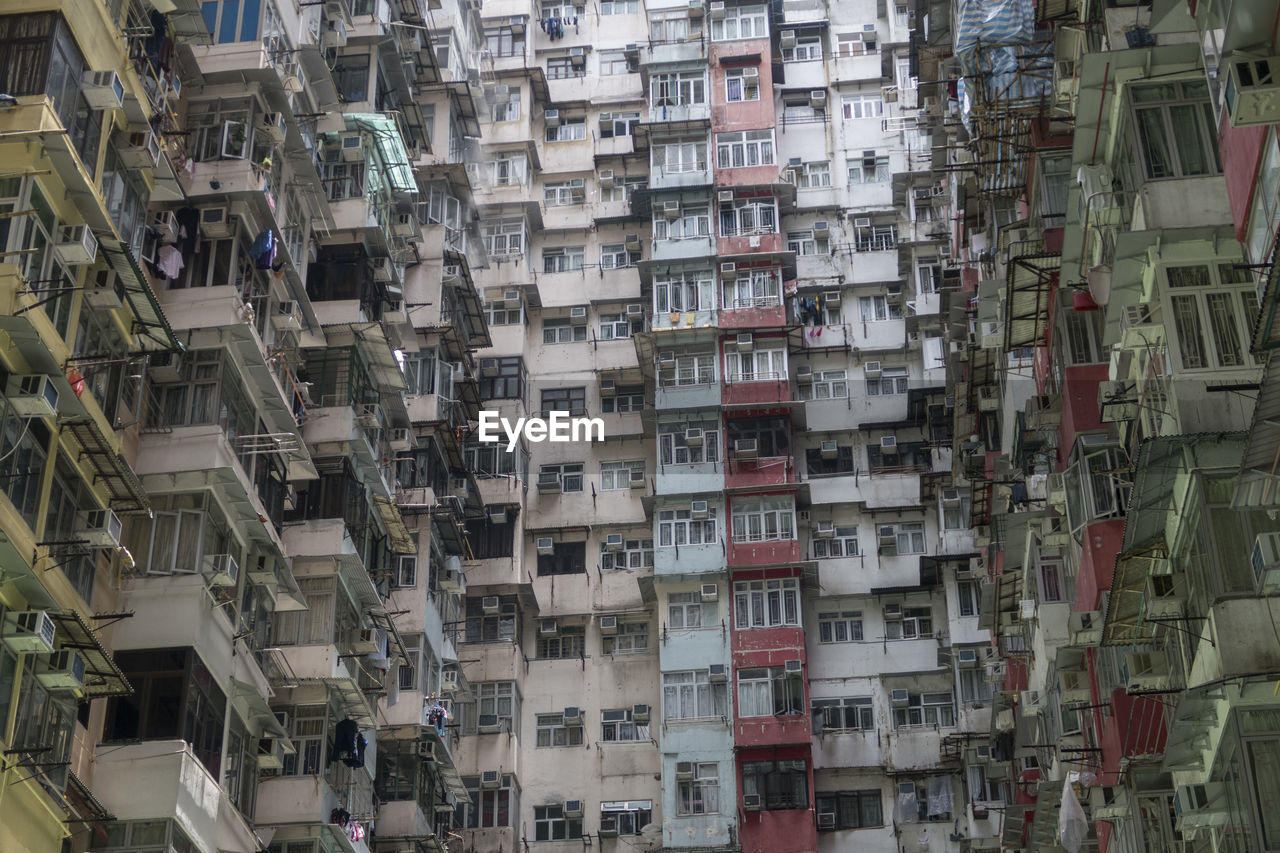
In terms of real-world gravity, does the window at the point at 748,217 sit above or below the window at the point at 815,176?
below

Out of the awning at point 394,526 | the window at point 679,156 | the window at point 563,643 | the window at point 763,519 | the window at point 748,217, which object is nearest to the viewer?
the awning at point 394,526

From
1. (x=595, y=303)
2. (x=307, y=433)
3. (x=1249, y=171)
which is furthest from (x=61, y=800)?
(x=595, y=303)

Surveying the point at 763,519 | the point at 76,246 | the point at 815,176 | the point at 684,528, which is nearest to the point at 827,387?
the point at 763,519

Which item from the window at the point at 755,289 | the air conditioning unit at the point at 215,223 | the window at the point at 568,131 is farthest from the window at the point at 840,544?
the air conditioning unit at the point at 215,223

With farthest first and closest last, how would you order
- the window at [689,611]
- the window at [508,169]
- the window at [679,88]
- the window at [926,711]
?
1. the window at [508,169]
2. the window at [679,88]
3. the window at [689,611]
4. the window at [926,711]

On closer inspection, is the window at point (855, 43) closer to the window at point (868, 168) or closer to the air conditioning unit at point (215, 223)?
the window at point (868, 168)

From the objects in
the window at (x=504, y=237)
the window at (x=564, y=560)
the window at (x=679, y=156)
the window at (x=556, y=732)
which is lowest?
the window at (x=556, y=732)

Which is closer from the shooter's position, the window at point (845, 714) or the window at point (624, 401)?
the window at point (845, 714)

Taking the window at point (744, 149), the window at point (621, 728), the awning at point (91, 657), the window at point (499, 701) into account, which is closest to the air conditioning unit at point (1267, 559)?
the awning at point (91, 657)
